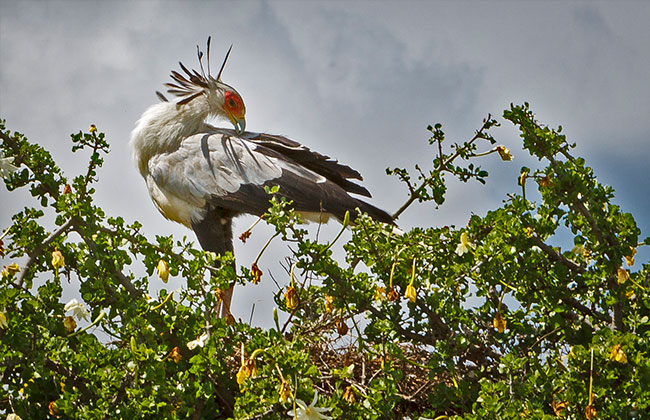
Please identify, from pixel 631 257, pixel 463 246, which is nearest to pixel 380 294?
pixel 463 246

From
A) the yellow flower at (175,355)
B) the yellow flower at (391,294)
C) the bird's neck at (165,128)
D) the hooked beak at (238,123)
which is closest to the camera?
the yellow flower at (175,355)

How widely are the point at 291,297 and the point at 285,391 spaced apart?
0.73 m

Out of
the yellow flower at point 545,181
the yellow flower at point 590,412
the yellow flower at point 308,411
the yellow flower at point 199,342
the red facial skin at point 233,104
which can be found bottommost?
the yellow flower at point 308,411

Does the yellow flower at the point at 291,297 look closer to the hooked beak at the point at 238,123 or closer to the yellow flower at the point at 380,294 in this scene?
the yellow flower at the point at 380,294

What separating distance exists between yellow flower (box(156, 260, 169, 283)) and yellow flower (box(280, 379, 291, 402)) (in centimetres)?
81

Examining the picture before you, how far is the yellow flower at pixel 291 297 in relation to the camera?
10.8 feet

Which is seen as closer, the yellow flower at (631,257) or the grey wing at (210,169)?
the yellow flower at (631,257)

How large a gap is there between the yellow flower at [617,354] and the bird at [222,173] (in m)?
2.47

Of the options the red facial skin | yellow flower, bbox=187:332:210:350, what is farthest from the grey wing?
yellow flower, bbox=187:332:210:350

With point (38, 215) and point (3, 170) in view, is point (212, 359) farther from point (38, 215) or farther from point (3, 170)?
point (3, 170)

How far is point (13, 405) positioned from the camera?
→ 3.13 meters

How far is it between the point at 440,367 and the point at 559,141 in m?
1.09

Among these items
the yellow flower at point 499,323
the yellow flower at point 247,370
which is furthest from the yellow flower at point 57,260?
the yellow flower at point 499,323

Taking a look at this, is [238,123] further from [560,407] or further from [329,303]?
[560,407]
